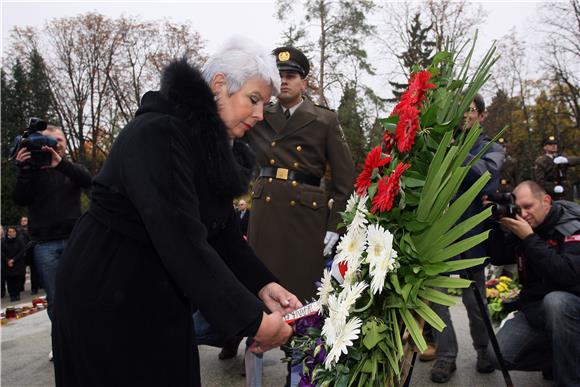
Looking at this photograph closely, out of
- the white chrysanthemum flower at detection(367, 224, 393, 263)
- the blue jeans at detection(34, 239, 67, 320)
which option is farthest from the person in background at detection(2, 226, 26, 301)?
the white chrysanthemum flower at detection(367, 224, 393, 263)

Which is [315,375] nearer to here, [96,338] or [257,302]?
[257,302]

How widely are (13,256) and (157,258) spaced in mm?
12791

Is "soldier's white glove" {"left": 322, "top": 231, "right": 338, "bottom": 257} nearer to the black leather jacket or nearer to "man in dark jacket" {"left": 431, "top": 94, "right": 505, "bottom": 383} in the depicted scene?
"man in dark jacket" {"left": 431, "top": 94, "right": 505, "bottom": 383}

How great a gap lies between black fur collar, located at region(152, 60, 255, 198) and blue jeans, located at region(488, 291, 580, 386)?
8.17 feet

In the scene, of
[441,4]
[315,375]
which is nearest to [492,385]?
[315,375]

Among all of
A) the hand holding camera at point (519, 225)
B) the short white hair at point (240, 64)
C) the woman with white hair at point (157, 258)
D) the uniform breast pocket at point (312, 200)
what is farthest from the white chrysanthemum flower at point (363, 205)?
the hand holding camera at point (519, 225)

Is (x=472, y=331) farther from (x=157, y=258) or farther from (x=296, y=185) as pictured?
(x=157, y=258)

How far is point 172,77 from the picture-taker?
1894mm

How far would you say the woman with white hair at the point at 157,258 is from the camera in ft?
5.43

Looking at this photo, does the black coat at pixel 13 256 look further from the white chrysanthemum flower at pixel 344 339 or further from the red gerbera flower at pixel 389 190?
the red gerbera flower at pixel 389 190

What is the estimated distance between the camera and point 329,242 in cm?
378

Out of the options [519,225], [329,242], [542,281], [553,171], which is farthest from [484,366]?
[553,171]

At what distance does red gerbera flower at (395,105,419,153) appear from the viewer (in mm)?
1806

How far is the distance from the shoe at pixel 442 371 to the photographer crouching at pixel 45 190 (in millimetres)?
3274
